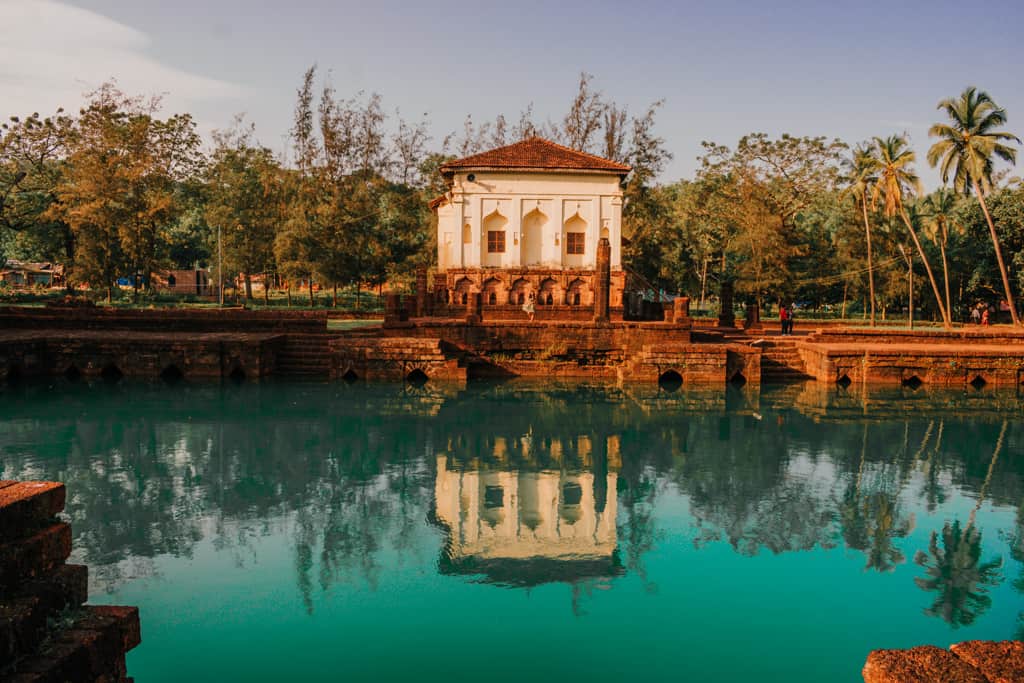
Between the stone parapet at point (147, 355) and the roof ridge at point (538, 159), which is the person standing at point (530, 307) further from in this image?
the stone parapet at point (147, 355)

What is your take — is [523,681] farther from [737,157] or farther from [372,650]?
[737,157]

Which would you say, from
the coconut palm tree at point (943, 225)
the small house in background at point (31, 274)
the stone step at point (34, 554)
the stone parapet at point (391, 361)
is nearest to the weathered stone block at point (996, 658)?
the stone step at point (34, 554)

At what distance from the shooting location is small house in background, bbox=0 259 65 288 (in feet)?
158

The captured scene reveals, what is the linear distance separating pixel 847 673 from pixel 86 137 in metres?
37.4

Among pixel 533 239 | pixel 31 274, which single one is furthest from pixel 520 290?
pixel 31 274

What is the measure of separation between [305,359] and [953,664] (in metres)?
17.7

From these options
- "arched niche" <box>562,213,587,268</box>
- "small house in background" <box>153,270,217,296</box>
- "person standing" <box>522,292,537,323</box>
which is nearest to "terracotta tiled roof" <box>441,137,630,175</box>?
"arched niche" <box>562,213,587,268</box>

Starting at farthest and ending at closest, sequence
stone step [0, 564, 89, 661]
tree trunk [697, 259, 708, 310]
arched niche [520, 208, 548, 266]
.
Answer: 1. tree trunk [697, 259, 708, 310]
2. arched niche [520, 208, 548, 266]
3. stone step [0, 564, 89, 661]

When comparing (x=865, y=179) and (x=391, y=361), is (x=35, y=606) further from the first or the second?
(x=865, y=179)

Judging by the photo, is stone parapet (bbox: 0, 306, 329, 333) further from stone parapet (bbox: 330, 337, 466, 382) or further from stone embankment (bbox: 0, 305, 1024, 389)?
stone parapet (bbox: 330, 337, 466, 382)

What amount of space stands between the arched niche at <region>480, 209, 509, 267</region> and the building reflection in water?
1923 centimetres

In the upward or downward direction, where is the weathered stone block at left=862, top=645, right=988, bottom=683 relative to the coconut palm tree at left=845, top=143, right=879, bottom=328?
downward

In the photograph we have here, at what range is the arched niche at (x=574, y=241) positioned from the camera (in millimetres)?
29734

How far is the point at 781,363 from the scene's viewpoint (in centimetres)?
2061
